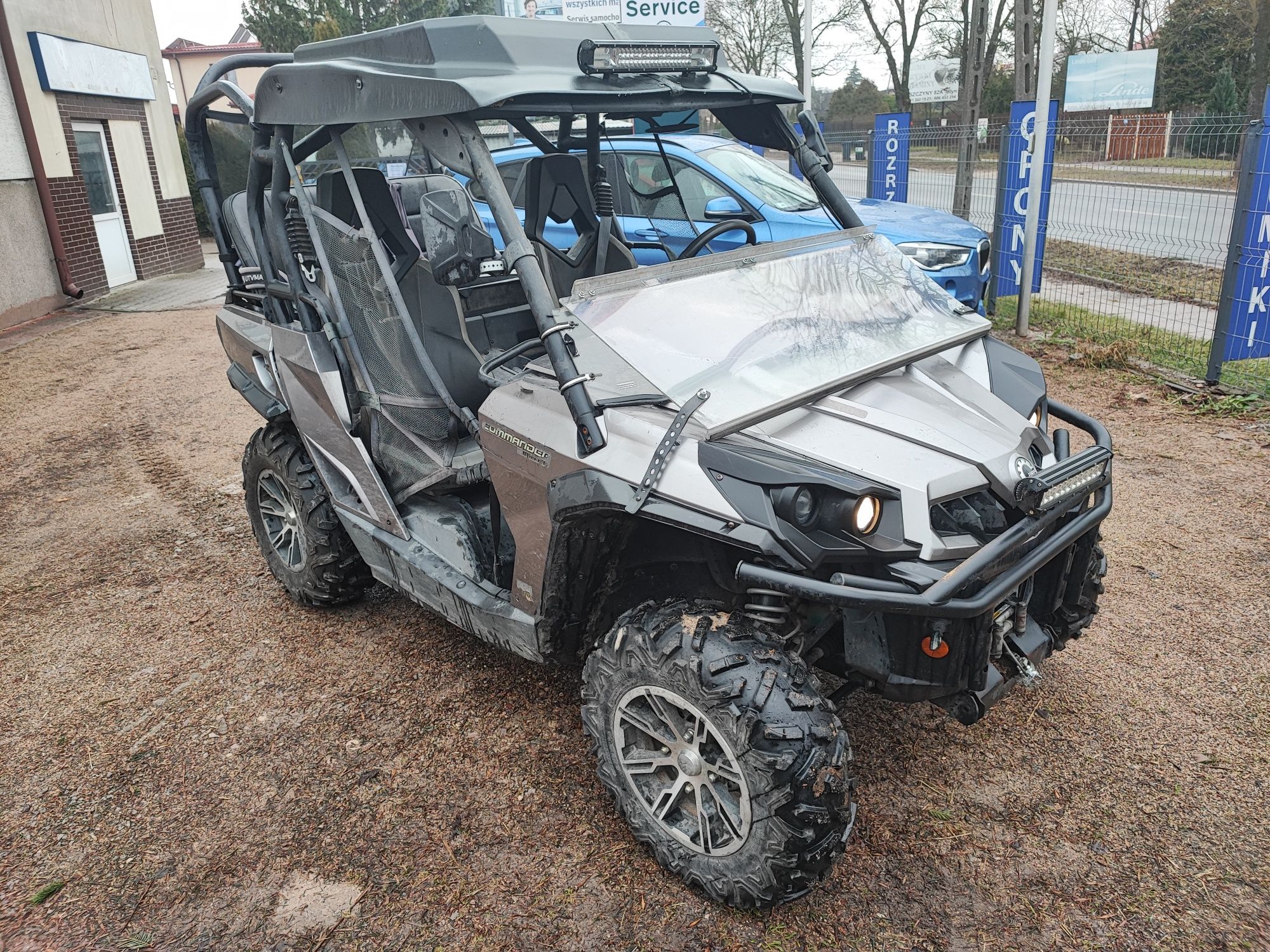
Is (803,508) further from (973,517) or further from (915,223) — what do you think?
(915,223)

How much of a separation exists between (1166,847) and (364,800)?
7.97 feet

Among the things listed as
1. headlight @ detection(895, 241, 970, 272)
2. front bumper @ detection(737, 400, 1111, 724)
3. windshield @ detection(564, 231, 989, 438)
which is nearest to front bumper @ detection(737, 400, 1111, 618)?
front bumper @ detection(737, 400, 1111, 724)

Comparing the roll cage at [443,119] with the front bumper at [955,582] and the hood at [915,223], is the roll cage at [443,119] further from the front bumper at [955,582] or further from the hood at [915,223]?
the hood at [915,223]

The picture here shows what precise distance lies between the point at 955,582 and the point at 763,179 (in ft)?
20.8

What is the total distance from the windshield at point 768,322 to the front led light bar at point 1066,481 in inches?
23.2

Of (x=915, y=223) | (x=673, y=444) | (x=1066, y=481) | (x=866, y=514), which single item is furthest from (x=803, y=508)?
(x=915, y=223)

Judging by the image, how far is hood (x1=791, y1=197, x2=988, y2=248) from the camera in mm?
7820

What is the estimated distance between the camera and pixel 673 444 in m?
2.42

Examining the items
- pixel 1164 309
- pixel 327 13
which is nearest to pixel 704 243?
pixel 1164 309

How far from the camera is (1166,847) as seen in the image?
2689 millimetres

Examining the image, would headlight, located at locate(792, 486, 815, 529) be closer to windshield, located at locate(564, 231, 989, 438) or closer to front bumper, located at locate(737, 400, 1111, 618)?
front bumper, located at locate(737, 400, 1111, 618)

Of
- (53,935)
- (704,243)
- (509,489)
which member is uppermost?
(704,243)

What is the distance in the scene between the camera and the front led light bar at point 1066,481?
2.41 m

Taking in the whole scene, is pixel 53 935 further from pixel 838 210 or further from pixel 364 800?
pixel 838 210
